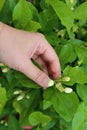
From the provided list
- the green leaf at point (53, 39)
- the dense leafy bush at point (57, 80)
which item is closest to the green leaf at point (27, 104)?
the dense leafy bush at point (57, 80)

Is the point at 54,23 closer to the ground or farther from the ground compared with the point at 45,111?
farther from the ground

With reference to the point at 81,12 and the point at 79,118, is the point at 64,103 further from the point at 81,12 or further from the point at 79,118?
the point at 81,12

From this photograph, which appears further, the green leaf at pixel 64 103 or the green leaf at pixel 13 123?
the green leaf at pixel 13 123

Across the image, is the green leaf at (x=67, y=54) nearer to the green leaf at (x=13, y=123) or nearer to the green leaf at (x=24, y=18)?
the green leaf at (x=24, y=18)

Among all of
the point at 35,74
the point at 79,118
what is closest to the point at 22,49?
the point at 35,74

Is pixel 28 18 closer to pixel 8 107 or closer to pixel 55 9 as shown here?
pixel 55 9

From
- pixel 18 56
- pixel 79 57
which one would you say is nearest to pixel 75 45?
pixel 79 57
